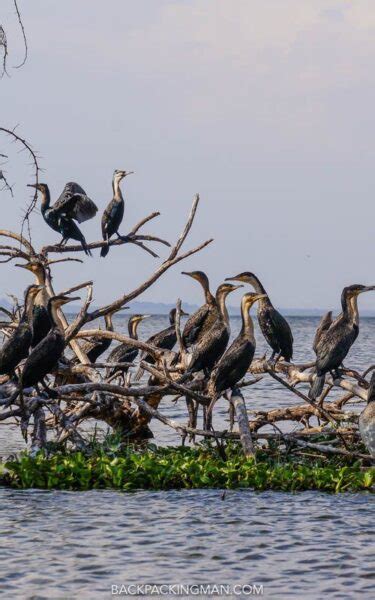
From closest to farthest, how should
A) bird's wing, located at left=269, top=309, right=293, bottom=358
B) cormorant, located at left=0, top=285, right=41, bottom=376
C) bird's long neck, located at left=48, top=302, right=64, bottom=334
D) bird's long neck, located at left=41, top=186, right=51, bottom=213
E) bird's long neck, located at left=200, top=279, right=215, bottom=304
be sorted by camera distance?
1. cormorant, located at left=0, top=285, right=41, bottom=376
2. bird's long neck, located at left=48, top=302, right=64, bottom=334
3. bird's wing, located at left=269, top=309, right=293, bottom=358
4. bird's long neck, located at left=200, top=279, right=215, bottom=304
5. bird's long neck, located at left=41, top=186, right=51, bottom=213

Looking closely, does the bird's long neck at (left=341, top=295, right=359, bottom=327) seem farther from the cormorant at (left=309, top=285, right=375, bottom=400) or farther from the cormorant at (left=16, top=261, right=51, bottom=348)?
the cormorant at (left=16, top=261, right=51, bottom=348)

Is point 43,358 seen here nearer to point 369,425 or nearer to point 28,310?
point 28,310

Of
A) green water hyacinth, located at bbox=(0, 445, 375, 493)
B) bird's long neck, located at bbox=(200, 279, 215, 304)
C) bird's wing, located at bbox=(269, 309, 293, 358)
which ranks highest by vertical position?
bird's long neck, located at bbox=(200, 279, 215, 304)

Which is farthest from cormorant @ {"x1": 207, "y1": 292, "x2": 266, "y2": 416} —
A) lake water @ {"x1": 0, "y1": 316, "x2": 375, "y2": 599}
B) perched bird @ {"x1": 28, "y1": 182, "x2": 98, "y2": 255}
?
perched bird @ {"x1": 28, "y1": 182, "x2": 98, "y2": 255}

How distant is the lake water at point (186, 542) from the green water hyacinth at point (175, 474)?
0.53 feet

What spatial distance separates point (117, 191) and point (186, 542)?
26.2 ft

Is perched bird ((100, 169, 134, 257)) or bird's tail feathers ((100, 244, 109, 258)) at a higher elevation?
perched bird ((100, 169, 134, 257))

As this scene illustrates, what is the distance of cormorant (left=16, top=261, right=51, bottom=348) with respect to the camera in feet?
Answer: 40.5

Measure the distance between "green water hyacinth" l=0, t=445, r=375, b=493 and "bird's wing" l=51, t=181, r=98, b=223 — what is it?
3397 mm

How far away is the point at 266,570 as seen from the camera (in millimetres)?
8625

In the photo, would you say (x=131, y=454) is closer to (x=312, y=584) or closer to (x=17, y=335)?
(x=17, y=335)

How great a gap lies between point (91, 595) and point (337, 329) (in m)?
5.65

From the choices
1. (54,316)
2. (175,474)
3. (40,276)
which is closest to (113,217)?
(40,276)

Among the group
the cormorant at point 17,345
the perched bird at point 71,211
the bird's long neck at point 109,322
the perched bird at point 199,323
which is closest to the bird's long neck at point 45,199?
the perched bird at point 71,211
